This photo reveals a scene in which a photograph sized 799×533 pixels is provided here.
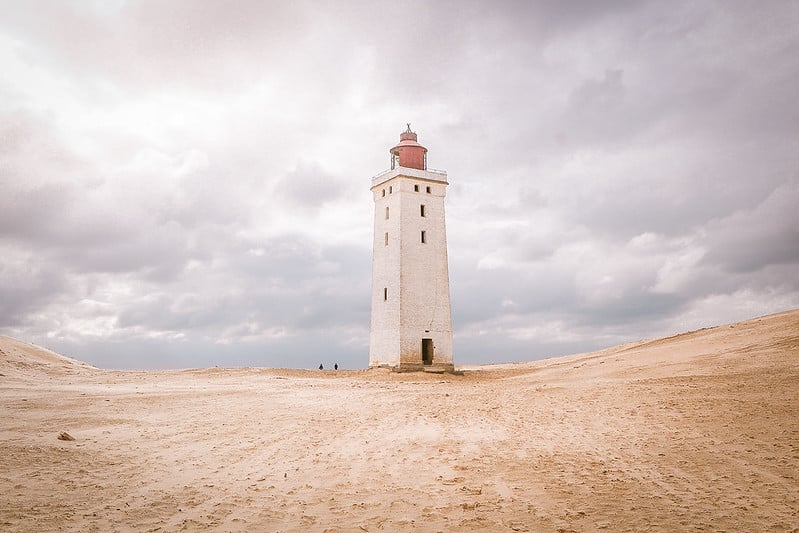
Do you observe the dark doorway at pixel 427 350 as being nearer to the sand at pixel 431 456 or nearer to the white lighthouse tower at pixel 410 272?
the white lighthouse tower at pixel 410 272

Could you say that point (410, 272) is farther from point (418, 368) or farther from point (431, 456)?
point (431, 456)

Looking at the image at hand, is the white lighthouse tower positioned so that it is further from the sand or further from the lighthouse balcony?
the sand

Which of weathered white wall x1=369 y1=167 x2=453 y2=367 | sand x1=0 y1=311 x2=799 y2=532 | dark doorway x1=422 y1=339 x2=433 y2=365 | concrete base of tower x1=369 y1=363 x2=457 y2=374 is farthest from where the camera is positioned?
dark doorway x1=422 y1=339 x2=433 y2=365

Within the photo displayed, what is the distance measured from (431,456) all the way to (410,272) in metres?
24.6

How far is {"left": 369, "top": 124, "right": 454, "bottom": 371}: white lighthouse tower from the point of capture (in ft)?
118

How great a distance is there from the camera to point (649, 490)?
9828 millimetres

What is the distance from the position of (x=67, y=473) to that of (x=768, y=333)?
23.7 m

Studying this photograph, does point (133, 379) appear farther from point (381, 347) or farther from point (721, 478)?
point (721, 478)

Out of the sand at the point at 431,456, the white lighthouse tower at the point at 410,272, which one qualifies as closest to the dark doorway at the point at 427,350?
the white lighthouse tower at the point at 410,272

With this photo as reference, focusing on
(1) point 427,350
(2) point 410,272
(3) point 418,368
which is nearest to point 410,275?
(2) point 410,272

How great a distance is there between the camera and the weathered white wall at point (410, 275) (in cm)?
3603

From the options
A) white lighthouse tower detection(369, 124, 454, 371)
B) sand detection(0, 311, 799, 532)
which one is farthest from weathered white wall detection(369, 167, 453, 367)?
sand detection(0, 311, 799, 532)

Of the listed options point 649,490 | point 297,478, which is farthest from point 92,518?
point 649,490

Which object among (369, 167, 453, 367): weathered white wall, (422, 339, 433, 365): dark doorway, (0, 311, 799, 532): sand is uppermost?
(369, 167, 453, 367): weathered white wall
